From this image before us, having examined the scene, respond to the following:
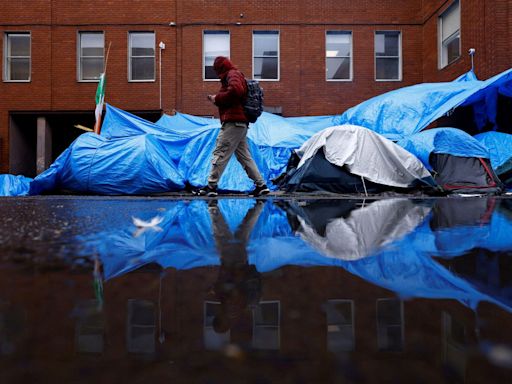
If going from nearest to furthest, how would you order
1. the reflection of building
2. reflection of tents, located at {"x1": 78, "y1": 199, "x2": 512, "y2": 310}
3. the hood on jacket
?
1. the reflection of building
2. reflection of tents, located at {"x1": 78, "y1": 199, "x2": 512, "y2": 310}
3. the hood on jacket

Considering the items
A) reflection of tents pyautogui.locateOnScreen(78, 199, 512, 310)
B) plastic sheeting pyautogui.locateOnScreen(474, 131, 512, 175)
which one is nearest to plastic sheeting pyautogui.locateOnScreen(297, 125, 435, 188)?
plastic sheeting pyautogui.locateOnScreen(474, 131, 512, 175)

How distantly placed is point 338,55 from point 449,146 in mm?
7845

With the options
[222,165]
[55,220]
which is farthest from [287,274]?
[222,165]

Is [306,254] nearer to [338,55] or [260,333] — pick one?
[260,333]

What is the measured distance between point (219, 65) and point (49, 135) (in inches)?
420

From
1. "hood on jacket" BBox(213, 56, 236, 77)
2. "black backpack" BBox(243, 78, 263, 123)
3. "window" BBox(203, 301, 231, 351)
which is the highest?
"hood on jacket" BBox(213, 56, 236, 77)

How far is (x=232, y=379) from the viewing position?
2.06 ft

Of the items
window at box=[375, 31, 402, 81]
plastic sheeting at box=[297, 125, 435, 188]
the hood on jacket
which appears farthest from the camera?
window at box=[375, 31, 402, 81]

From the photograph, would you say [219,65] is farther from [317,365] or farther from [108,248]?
[317,365]

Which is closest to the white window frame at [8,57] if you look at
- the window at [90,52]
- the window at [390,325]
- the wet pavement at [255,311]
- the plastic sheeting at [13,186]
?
the window at [90,52]

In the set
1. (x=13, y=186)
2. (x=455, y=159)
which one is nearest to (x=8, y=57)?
(x=13, y=186)

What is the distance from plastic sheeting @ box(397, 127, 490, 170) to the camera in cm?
699

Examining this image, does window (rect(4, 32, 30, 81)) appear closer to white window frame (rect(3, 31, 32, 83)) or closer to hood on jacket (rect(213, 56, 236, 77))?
white window frame (rect(3, 31, 32, 83))

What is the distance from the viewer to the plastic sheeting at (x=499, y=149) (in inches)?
283
